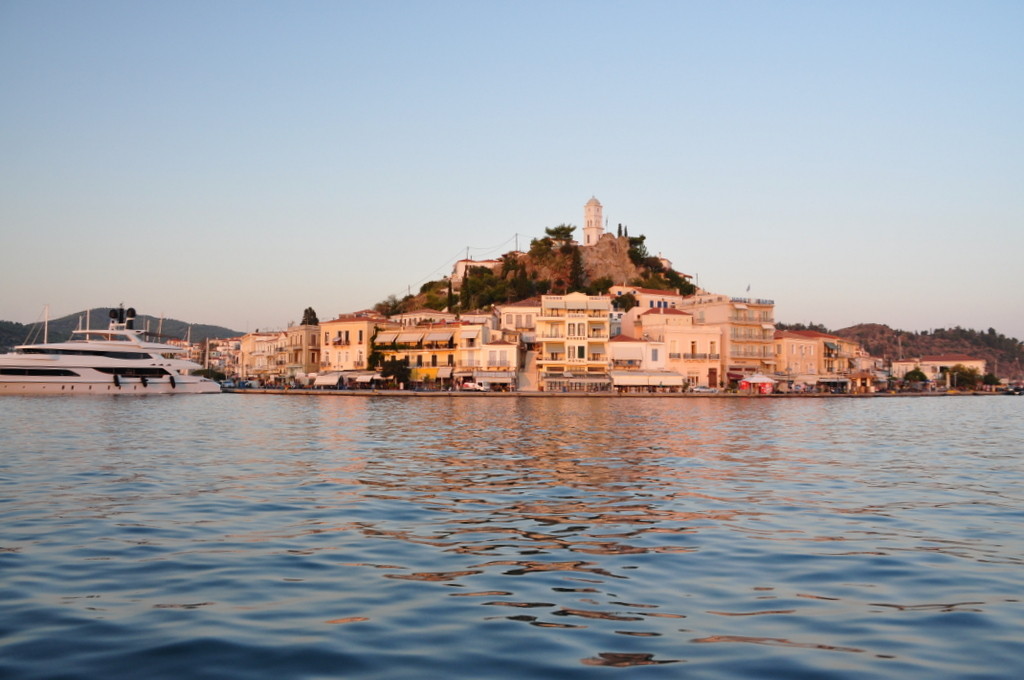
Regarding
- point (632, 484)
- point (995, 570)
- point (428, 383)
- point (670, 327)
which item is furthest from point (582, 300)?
point (995, 570)

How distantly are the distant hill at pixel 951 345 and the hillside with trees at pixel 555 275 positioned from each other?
7006cm

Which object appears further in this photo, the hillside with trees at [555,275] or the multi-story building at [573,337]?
the hillside with trees at [555,275]

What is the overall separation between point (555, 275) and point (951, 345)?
12147 cm

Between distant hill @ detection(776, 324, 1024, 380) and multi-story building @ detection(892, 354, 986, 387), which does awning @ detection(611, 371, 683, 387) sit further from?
distant hill @ detection(776, 324, 1024, 380)

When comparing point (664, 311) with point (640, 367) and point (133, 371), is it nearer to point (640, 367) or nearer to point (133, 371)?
point (640, 367)

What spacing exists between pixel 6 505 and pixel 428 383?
214ft

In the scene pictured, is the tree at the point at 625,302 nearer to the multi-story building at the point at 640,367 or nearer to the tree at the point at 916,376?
the multi-story building at the point at 640,367

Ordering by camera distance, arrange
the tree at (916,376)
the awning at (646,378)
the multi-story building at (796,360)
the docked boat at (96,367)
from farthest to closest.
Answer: the tree at (916,376) < the multi-story building at (796,360) < the awning at (646,378) < the docked boat at (96,367)

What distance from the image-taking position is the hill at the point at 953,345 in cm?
17175

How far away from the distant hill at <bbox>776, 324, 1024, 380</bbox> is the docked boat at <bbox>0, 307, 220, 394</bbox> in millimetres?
132163

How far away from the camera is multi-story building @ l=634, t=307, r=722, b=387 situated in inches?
3063

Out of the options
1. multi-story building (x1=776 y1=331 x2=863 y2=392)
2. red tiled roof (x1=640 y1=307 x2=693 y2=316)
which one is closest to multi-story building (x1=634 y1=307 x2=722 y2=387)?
red tiled roof (x1=640 y1=307 x2=693 y2=316)

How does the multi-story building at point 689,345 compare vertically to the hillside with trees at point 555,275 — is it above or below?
below

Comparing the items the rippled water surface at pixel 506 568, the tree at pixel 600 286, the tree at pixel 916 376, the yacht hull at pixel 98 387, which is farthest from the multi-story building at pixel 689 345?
the rippled water surface at pixel 506 568
